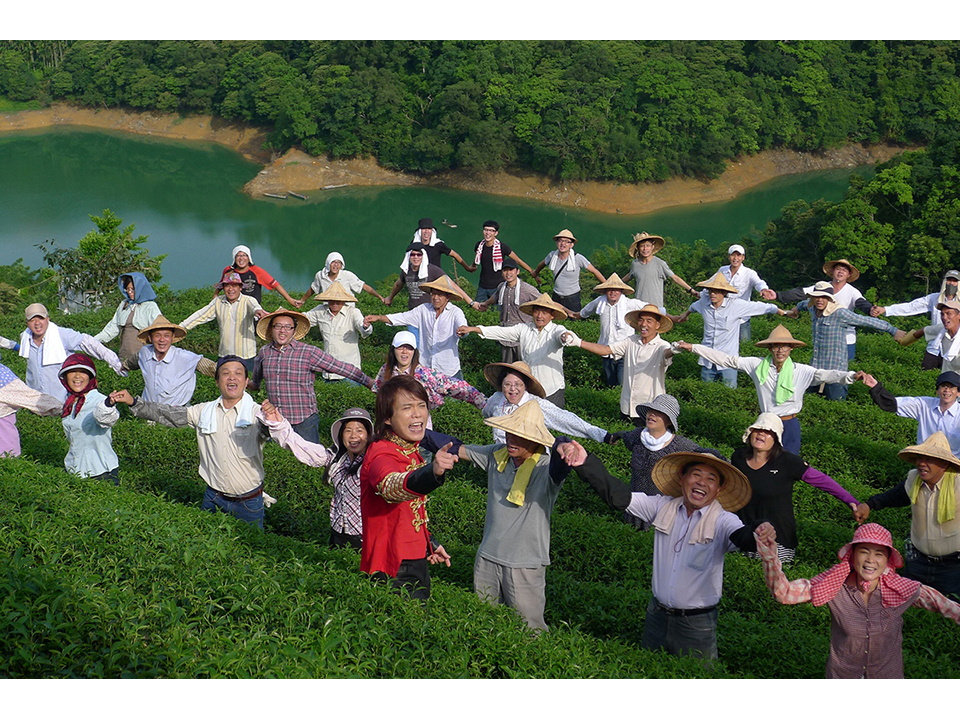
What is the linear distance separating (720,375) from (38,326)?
8.34m

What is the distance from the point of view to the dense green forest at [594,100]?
52500 mm

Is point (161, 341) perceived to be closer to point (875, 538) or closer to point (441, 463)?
point (441, 463)

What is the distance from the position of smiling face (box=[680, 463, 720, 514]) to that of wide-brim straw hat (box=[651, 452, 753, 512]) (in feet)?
0.12

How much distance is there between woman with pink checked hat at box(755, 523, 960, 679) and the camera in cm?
516

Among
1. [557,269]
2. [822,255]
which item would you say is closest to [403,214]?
[822,255]

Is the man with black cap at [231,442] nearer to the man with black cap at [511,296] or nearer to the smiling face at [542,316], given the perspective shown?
the smiling face at [542,316]

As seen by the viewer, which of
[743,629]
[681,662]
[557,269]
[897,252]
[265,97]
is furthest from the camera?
[265,97]

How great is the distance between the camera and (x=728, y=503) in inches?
222

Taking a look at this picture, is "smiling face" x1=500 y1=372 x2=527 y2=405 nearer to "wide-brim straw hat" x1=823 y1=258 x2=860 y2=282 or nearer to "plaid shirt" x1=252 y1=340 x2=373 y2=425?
"plaid shirt" x1=252 y1=340 x2=373 y2=425

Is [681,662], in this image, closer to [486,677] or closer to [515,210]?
[486,677]

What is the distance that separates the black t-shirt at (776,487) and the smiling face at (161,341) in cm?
571

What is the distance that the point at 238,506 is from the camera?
742 cm

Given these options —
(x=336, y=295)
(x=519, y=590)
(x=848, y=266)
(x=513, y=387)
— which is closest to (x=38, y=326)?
(x=336, y=295)
